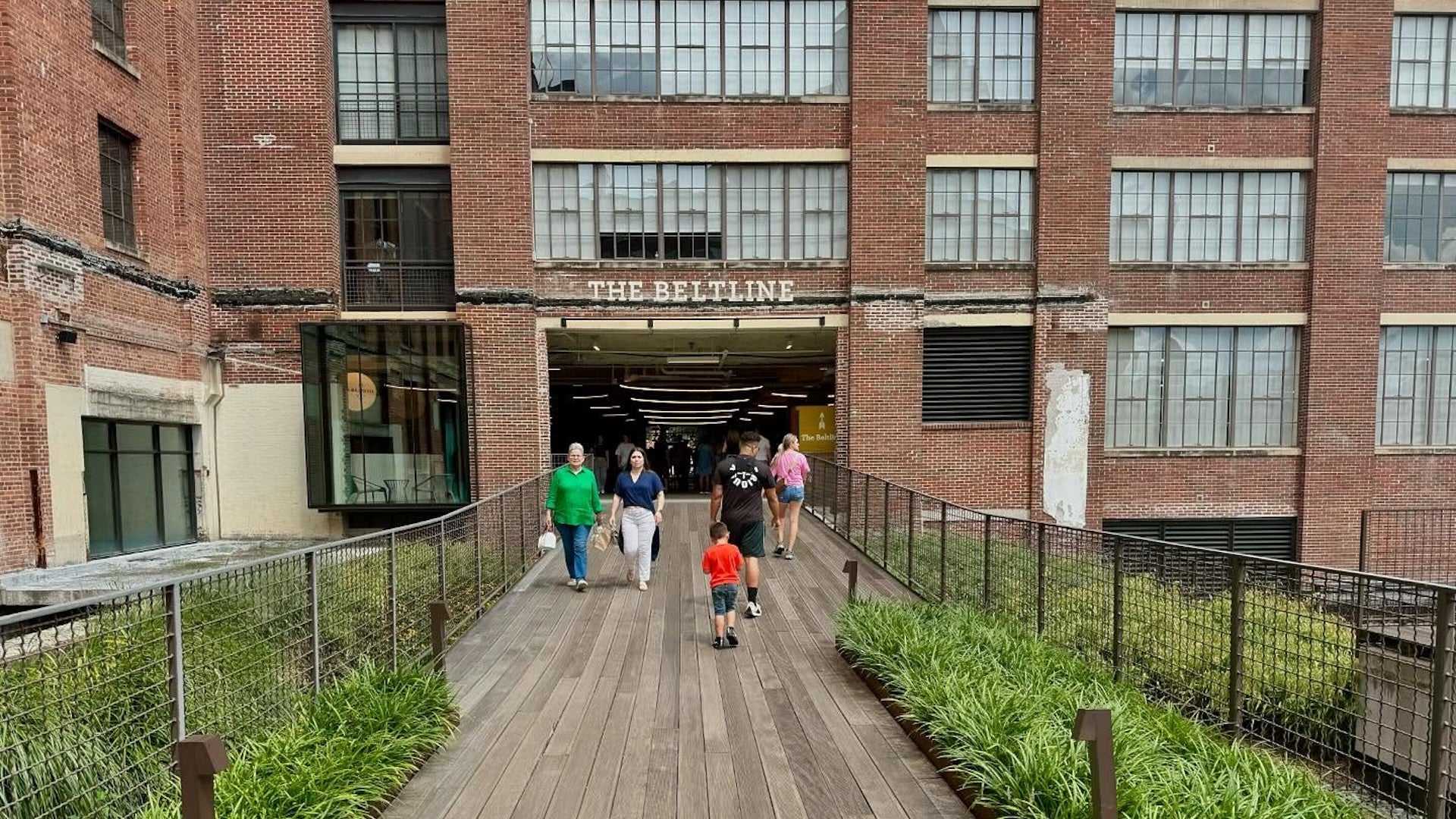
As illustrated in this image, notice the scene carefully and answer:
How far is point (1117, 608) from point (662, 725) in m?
3.84

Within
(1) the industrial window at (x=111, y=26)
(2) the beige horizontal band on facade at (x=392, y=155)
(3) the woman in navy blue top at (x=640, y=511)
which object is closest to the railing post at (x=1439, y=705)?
(3) the woman in navy blue top at (x=640, y=511)

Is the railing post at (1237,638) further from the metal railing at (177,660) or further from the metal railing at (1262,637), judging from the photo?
the metal railing at (177,660)

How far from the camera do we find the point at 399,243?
15.1m

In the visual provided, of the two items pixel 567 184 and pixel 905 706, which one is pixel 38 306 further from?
pixel 905 706

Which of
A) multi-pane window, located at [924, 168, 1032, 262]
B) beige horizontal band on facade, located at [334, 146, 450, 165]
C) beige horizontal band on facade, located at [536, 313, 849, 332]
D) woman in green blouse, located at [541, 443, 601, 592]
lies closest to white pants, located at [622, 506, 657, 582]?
woman in green blouse, located at [541, 443, 601, 592]

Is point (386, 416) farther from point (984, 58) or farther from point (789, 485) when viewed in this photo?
point (984, 58)

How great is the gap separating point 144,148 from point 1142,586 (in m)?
18.0

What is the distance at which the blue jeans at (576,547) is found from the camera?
26.7 feet

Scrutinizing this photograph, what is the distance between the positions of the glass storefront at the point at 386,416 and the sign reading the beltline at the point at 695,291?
3.39 metres

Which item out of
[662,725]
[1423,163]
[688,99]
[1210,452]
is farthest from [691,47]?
[1423,163]

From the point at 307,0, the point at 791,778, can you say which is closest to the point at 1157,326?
the point at 791,778

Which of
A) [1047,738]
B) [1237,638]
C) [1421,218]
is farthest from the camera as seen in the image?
[1421,218]

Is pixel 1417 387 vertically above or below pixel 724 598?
above

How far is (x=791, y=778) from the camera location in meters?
3.95
